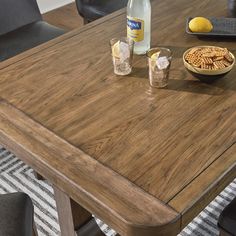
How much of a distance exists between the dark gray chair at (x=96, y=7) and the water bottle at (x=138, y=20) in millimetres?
912

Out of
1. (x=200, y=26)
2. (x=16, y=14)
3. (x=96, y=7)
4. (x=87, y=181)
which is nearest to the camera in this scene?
(x=87, y=181)

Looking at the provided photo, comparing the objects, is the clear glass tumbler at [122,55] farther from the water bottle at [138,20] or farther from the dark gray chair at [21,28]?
the dark gray chair at [21,28]

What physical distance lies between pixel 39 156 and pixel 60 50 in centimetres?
53

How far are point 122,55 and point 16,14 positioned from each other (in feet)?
3.52

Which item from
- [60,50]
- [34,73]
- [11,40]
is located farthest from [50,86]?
[11,40]

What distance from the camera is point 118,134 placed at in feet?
3.42

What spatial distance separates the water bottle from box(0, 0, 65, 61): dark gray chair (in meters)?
0.77

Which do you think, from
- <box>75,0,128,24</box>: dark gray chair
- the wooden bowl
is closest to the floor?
<box>75,0,128,24</box>: dark gray chair

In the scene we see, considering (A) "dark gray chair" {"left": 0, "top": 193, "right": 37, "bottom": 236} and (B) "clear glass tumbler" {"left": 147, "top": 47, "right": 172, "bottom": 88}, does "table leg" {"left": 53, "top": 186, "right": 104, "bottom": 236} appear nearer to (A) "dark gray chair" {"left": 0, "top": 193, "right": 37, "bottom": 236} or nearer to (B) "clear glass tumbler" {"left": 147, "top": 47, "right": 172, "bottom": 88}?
(A) "dark gray chair" {"left": 0, "top": 193, "right": 37, "bottom": 236}

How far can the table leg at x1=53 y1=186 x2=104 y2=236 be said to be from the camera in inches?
43.8

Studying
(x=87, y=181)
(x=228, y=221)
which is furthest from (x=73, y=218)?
(x=228, y=221)

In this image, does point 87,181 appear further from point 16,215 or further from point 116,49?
point 116,49

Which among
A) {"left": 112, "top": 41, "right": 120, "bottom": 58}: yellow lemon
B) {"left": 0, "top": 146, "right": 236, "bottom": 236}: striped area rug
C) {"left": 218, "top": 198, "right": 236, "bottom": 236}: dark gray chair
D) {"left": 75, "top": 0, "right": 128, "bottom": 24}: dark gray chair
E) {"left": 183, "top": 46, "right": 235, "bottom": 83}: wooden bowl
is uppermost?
{"left": 112, "top": 41, "right": 120, "bottom": 58}: yellow lemon

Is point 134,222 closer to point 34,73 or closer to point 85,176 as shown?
point 85,176
